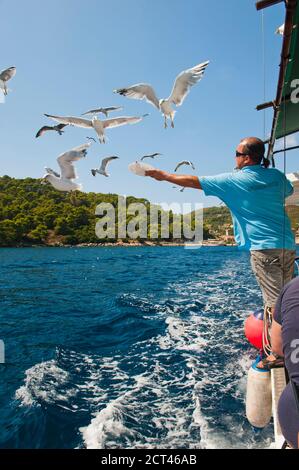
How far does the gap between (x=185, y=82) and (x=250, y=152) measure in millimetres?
6666

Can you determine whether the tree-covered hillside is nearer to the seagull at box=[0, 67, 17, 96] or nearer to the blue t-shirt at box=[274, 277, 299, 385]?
the seagull at box=[0, 67, 17, 96]

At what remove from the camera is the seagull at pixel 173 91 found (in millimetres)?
8281

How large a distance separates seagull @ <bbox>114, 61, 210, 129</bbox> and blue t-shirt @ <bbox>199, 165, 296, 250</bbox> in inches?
247

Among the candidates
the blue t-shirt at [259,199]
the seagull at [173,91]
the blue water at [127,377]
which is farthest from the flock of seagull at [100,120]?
the blue t-shirt at [259,199]

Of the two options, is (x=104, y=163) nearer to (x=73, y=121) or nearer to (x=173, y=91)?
(x=73, y=121)

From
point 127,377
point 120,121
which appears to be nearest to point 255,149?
point 127,377

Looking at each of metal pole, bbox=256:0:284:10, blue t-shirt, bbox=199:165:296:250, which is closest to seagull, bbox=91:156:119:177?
metal pole, bbox=256:0:284:10

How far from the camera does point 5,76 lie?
10008mm

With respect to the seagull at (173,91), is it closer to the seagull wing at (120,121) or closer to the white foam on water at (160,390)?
the seagull wing at (120,121)

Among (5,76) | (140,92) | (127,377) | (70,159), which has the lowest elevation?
(127,377)

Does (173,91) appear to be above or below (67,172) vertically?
above

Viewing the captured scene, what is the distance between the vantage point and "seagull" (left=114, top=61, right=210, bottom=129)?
27.2 feet

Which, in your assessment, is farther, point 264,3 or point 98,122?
point 98,122

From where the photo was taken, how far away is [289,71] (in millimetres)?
4543
